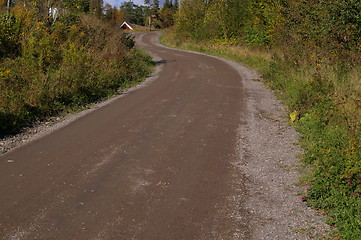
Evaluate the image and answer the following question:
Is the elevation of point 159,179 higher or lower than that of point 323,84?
lower

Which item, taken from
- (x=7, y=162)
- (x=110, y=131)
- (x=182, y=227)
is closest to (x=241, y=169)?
(x=182, y=227)

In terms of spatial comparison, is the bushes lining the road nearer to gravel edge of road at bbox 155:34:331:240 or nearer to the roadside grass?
gravel edge of road at bbox 155:34:331:240

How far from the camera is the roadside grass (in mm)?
5527

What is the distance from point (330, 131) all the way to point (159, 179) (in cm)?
410

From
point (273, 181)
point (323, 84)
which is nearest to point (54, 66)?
point (323, 84)

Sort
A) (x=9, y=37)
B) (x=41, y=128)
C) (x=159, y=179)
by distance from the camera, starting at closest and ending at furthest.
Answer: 1. (x=159, y=179)
2. (x=41, y=128)
3. (x=9, y=37)

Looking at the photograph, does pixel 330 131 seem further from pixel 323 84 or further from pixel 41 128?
pixel 41 128

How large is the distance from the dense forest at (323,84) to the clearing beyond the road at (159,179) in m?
0.41

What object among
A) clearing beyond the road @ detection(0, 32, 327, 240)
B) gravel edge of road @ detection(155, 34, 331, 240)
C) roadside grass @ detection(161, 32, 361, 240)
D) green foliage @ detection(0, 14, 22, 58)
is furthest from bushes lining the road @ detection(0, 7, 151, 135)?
roadside grass @ detection(161, 32, 361, 240)

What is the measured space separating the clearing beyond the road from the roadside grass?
0.32 metres

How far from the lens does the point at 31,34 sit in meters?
16.6

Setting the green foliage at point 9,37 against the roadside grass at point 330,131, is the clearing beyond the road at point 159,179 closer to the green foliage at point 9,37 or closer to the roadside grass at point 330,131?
the roadside grass at point 330,131

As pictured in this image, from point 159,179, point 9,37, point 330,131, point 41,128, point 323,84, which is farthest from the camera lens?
point 9,37

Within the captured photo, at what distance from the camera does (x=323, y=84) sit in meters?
12.1
